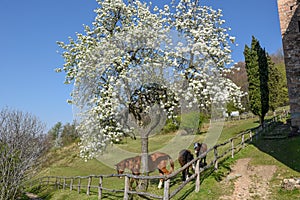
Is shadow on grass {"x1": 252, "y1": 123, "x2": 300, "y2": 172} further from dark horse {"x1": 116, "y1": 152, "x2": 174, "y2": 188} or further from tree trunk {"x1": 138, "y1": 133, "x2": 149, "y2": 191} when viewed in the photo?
tree trunk {"x1": 138, "y1": 133, "x2": 149, "y2": 191}

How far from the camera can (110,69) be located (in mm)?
10578

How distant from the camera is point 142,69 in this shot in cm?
1043

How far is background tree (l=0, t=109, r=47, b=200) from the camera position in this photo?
682 inches

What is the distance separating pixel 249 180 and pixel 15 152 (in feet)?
52.1

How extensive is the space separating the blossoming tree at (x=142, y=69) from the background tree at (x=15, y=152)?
9.27 metres

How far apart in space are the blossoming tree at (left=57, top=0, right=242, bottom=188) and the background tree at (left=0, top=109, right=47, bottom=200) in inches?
365

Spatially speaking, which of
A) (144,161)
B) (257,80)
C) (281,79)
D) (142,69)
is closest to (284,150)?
(144,161)

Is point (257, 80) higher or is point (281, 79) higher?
point (281, 79)

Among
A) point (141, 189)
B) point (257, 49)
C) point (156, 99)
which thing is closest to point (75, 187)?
point (141, 189)

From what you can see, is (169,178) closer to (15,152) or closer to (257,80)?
(15,152)

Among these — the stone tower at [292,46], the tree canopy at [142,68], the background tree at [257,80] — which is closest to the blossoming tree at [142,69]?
the tree canopy at [142,68]

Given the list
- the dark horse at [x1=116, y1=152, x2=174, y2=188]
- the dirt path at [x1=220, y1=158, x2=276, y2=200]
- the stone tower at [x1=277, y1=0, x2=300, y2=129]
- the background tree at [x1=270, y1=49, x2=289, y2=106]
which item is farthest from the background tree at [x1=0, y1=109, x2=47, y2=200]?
the background tree at [x1=270, y1=49, x2=289, y2=106]

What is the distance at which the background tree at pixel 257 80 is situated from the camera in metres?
25.8

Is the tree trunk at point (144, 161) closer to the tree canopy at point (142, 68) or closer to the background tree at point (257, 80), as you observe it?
the tree canopy at point (142, 68)
